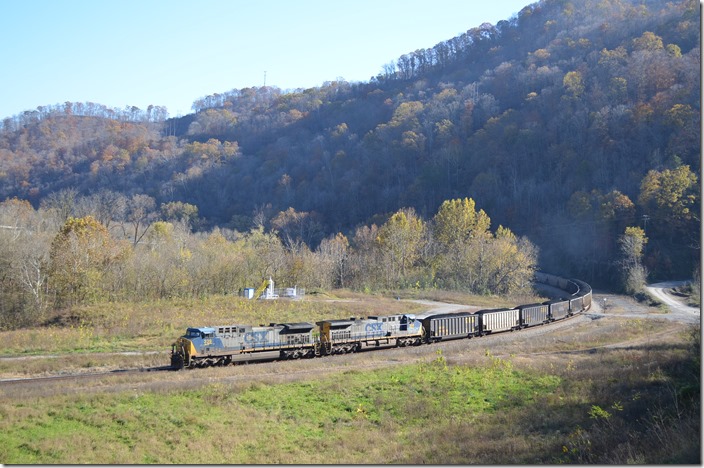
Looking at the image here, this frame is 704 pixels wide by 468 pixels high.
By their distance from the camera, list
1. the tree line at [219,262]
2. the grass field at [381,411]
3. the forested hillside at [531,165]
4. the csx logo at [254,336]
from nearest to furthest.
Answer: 1. the grass field at [381,411]
2. the csx logo at [254,336]
3. the tree line at [219,262]
4. the forested hillside at [531,165]

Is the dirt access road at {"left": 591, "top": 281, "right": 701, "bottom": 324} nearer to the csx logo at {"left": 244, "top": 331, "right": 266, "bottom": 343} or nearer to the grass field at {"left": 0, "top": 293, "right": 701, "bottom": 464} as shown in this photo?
the grass field at {"left": 0, "top": 293, "right": 701, "bottom": 464}

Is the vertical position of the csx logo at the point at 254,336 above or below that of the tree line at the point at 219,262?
below

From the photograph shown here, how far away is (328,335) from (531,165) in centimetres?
9825

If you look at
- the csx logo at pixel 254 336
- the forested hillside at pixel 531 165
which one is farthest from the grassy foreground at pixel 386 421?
the forested hillside at pixel 531 165

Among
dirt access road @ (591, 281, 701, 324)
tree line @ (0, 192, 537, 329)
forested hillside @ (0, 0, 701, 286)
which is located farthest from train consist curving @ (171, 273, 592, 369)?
forested hillside @ (0, 0, 701, 286)

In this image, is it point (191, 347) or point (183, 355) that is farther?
point (183, 355)

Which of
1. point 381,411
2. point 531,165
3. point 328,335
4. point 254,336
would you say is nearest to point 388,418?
point 381,411

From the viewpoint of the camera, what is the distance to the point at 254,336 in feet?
117

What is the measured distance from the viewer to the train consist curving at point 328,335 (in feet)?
111

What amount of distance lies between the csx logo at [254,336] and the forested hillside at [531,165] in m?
55.7

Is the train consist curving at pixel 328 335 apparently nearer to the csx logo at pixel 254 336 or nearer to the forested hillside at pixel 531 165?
the csx logo at pixel 254 336

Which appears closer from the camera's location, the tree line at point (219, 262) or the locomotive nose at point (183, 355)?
the locomotive nose at point (183, 355)

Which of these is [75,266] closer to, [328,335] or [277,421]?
[328,335]

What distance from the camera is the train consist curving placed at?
33.9 metres
